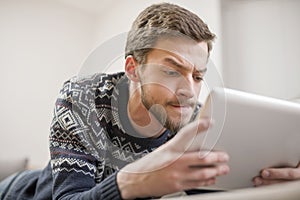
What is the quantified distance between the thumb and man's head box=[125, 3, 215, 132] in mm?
272

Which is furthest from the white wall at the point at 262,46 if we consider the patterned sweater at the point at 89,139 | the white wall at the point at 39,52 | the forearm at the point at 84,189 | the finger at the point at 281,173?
the forearm at the point at 84,189

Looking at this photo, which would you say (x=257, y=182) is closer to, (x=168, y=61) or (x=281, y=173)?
(x=281, y=173)

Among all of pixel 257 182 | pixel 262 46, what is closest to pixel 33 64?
pixel 262 46

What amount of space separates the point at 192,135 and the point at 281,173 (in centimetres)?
20

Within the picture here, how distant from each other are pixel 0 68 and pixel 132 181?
6.04ft

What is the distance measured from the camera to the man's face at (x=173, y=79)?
75 cm

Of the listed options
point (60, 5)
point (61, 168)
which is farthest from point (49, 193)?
point (60, 5)

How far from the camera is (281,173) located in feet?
1.90

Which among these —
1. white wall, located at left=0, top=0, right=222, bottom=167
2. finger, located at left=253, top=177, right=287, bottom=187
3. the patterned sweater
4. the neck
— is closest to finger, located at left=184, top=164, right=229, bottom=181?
finger, located at left=253, top=177, right=287, bottom=187

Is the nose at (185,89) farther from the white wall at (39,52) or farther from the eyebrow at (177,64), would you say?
the white wall at (39,52)

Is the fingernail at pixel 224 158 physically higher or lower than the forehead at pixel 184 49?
lower

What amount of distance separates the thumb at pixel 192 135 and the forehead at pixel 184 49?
0.98 feet

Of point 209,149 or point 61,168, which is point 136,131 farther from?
point 209,149

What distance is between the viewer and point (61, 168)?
0.74m
